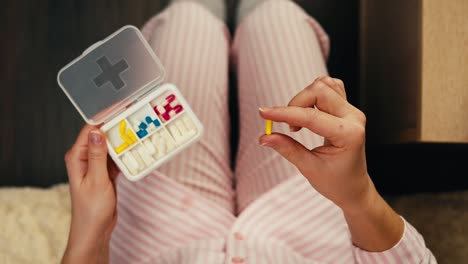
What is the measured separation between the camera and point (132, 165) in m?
0.58

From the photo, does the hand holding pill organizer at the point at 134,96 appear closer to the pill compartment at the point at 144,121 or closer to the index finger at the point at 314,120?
the pill compartment at the point at 144,121

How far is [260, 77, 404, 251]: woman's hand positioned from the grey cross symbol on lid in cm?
24

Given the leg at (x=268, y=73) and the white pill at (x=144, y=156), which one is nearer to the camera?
the white pill at (x=144, y=156)

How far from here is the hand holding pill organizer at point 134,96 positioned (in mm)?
583

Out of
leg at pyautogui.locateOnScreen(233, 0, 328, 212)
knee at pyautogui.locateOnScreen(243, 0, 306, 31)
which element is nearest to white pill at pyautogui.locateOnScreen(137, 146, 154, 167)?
leg at pyautogui.locateOnScreen(233, 0, 328, 212)

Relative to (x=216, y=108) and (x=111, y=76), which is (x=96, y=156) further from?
(x=216, y=108)

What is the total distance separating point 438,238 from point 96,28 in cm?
81

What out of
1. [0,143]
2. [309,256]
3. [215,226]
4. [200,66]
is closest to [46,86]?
[0,143]

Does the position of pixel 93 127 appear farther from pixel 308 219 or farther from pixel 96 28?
pixel 96 28

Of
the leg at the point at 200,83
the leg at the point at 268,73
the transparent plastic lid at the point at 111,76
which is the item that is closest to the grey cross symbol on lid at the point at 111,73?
the transparent plastic lid at the point at 111,76

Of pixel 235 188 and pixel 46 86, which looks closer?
pixel 235 188

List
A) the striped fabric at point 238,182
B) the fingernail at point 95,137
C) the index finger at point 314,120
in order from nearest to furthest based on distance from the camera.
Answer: the index finger at point 314,120, the fingernail at point 95,137, the striped fabric at point 238,182

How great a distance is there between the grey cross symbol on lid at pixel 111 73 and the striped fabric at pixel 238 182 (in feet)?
0.45

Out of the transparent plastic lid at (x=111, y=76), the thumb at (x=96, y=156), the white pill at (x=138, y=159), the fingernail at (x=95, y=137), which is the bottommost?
the white pill at (x=138, y=159)
